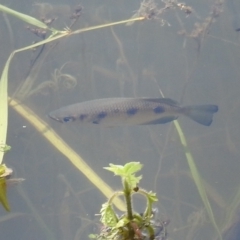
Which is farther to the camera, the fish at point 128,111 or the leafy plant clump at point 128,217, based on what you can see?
the fish at point 128,111

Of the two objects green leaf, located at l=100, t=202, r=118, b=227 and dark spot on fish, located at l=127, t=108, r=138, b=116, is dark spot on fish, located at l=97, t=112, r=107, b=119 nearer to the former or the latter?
dark spot on fish, located at l=127, t=108, r=138, b=116

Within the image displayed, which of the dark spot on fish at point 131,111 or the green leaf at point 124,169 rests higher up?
the dark spot on fish at point 131,111

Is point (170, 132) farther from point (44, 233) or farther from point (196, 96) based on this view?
point (44, 233)

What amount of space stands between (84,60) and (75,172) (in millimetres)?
1124

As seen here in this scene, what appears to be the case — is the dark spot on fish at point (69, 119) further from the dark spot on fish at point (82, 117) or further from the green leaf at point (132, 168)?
the green leaf at point (132, 168)

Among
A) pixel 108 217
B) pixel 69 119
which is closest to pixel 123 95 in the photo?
pixel 69 119

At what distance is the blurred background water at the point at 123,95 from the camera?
12.0 feet

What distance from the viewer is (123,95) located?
14.0ft

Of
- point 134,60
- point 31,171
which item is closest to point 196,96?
point 134,60

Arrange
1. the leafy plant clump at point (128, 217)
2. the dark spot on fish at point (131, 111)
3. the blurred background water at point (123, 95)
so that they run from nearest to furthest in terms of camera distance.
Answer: the leafy plant clump at point (128, 217) < the dark spot on fish at point (131, 111) < the blurred background water at point (123, 95)

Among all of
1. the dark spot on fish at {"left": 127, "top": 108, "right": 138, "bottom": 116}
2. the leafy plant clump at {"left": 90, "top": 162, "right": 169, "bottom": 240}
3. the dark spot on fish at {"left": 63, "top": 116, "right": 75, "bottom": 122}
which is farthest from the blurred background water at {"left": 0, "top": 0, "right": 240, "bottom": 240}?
the leafy plant clump at {"left": 90, "top": 162, "right": 169, "bottom": 240}

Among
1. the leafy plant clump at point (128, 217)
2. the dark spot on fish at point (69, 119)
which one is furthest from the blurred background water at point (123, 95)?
the leafy plant clump at point (128, 217)

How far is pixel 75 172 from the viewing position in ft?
12.5

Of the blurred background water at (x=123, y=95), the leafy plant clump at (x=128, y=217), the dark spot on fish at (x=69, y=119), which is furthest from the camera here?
the blurred background water at (x=123, y=95)
